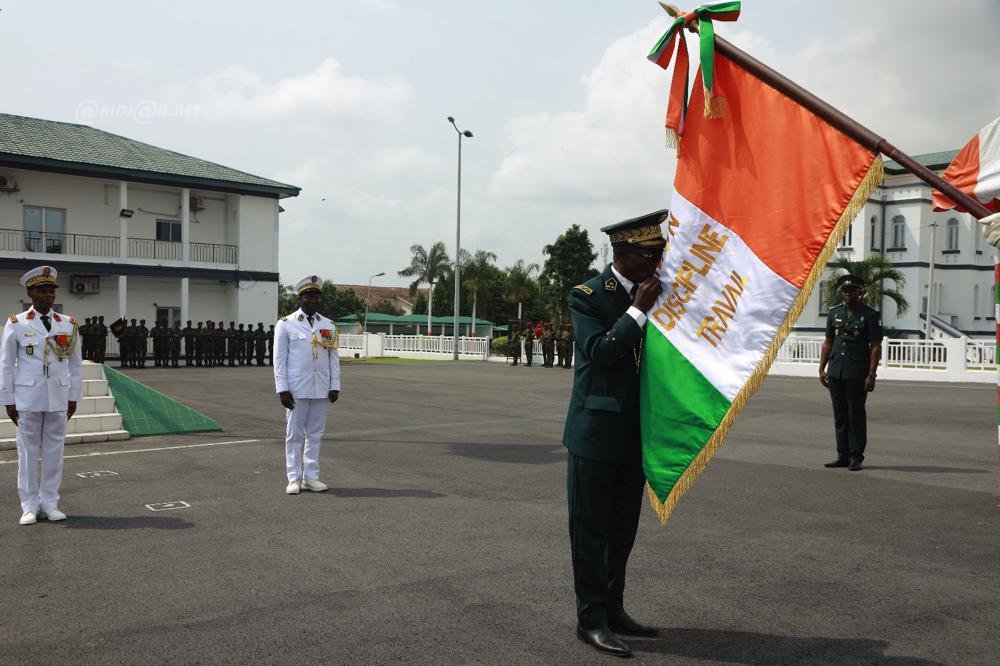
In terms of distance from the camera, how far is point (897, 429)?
1255cm

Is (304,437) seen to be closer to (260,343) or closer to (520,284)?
(260,343)

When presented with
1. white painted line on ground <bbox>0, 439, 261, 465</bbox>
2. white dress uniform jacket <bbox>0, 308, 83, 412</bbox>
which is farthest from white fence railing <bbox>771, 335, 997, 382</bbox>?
white dress uniform jacket <bbox>0, 308, 83, 412</bbox>

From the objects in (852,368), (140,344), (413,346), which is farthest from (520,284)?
(852,368)

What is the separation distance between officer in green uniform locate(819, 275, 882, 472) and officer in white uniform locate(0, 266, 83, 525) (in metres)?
7.56

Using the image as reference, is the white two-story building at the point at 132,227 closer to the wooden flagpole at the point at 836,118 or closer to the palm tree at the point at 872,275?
the palm tree at the point at 872,275

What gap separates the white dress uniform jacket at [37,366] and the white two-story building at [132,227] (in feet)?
93.2

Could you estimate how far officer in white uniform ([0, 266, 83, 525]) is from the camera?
257 inches

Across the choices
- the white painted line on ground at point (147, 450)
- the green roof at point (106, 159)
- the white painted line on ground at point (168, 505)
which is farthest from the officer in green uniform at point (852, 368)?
the green roof at point (106, 159)

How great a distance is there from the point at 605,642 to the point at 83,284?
114ft

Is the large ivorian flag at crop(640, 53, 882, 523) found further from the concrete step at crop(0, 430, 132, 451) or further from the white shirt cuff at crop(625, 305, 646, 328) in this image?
the concrete step at crop(0, 430, 132, 451)

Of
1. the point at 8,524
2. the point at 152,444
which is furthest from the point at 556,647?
the point at 152,444

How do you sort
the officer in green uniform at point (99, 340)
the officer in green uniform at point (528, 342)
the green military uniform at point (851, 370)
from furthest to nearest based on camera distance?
the officer in green uniform at point (528, 342) < the officer in green uniform at point (99, 340) < the green military uniform at point (851, 370)

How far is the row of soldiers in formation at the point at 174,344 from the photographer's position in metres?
27.5

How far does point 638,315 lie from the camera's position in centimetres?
370
